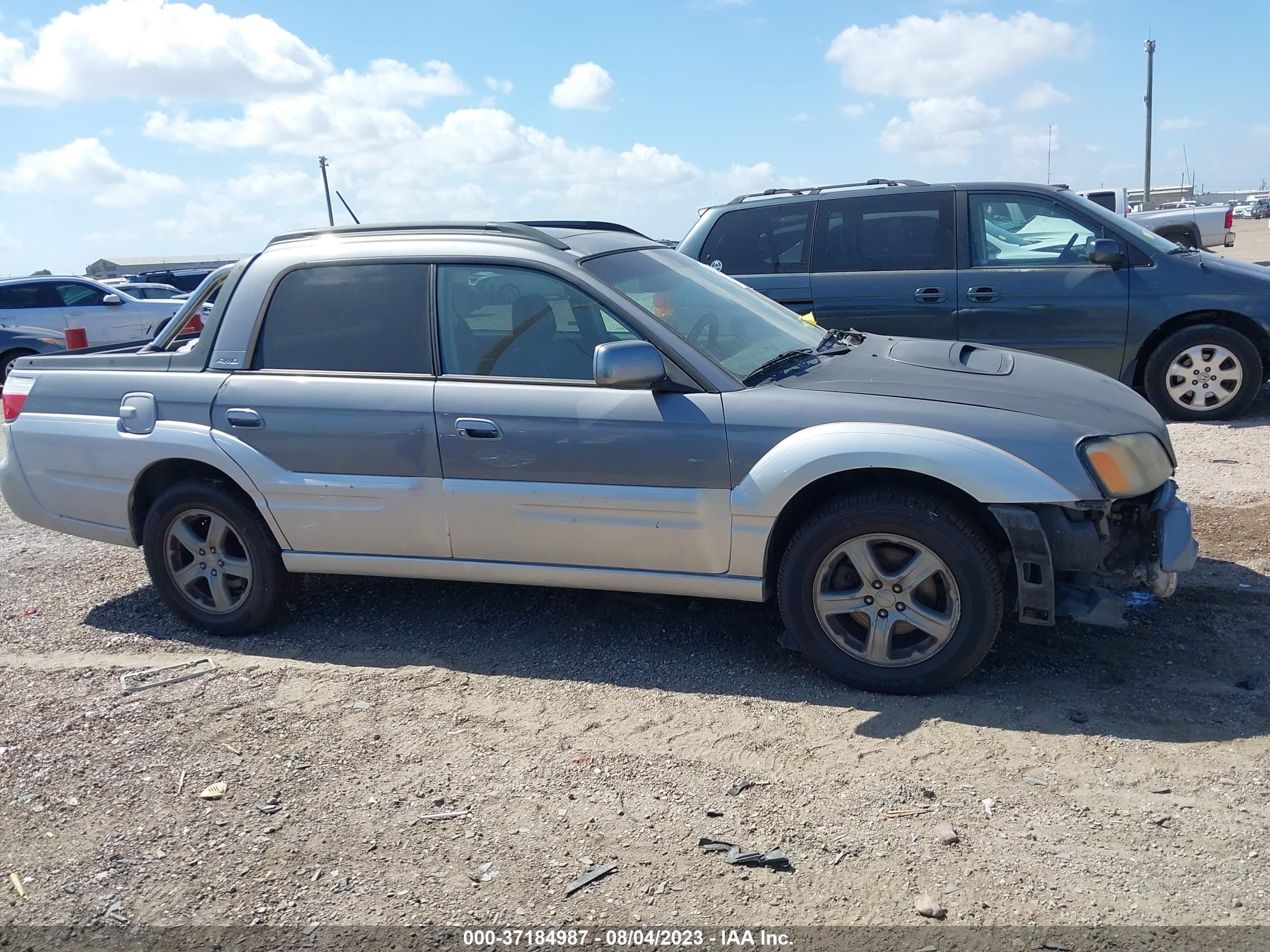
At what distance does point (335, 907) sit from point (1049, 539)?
8.52ft

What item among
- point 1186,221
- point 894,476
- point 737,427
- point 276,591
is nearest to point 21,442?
point 276,591

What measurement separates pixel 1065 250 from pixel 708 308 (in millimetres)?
4706

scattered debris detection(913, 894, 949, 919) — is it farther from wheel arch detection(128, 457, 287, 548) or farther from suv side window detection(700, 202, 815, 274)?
suv side window detection(700, 202, 815, 274)

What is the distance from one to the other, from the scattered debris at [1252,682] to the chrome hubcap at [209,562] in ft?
13.5

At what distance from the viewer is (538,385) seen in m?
4.28

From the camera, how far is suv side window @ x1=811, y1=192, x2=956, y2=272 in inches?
326

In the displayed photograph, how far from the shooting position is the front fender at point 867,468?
12.0 feet

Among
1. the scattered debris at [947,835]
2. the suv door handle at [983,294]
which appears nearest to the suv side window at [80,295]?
the suv door handle at [983,294]

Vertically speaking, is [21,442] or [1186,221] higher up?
[1186,221]

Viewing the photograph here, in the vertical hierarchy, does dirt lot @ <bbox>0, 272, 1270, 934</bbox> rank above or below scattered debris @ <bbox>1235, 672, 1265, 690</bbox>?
below

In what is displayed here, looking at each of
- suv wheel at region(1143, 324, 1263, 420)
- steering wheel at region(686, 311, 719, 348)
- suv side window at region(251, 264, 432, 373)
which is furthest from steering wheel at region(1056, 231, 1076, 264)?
suv side window at region(251, 264, 432, 373)

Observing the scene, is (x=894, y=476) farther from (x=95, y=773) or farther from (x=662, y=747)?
(x=95, y=773)

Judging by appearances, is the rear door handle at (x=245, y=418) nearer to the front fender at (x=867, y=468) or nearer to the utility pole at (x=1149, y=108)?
the front fender at (x=867, y=468)

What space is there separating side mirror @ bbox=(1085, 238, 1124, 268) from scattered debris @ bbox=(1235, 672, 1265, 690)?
472 centimetres
